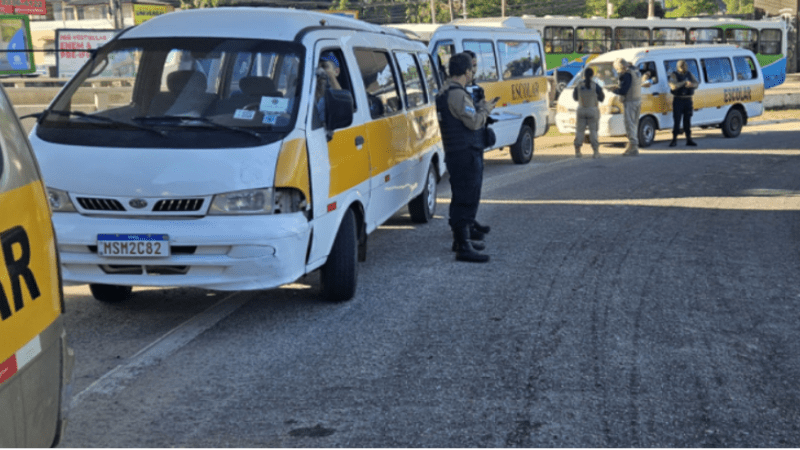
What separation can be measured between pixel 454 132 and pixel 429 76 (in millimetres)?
2546

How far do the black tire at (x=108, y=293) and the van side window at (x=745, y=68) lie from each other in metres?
18.2

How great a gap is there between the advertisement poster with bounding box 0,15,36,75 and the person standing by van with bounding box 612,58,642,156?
50.6 feet

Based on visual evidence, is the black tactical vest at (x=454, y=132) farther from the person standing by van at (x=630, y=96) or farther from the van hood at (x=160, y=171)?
the person standing by van at (x=630, y=96)

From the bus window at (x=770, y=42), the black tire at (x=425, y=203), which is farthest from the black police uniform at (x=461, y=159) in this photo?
the bus window at (x=770, y=42)

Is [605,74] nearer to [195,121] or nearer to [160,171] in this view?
[195,121]

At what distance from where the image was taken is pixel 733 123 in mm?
21562

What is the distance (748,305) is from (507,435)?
3.10 meters

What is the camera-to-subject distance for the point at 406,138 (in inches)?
337

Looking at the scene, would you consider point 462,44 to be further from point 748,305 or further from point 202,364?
point 202,364

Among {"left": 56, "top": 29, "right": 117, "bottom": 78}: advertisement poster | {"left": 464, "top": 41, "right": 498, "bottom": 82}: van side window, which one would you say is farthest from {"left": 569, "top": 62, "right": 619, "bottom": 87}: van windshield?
{"left": 56, "top": 29, "right": 117, "bottom": 78}: advertisement poster

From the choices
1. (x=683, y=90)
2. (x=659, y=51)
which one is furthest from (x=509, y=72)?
(x=659, y=51)

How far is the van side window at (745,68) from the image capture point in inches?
848

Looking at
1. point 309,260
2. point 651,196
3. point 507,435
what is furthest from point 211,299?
point 651,196

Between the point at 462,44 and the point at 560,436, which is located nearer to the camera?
the point at 560,436
